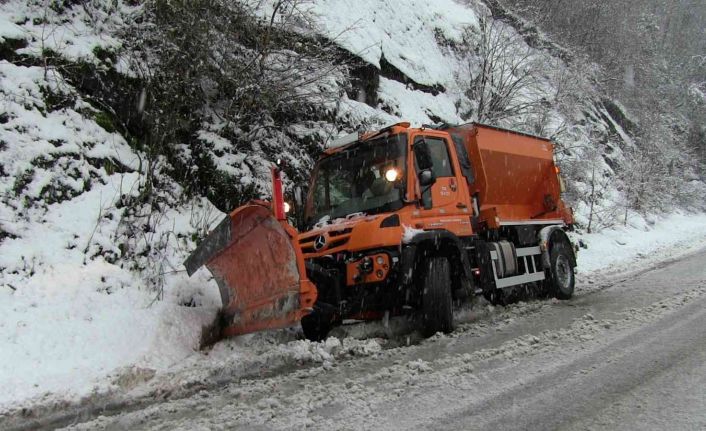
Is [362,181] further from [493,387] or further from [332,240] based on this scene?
[493,387]

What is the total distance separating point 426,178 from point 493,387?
8.69 feet

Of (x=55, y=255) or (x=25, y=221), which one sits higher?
(x=25, y=221)

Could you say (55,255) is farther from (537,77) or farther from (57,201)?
(537,77)

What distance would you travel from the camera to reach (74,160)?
6688mm

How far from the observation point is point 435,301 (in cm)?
564

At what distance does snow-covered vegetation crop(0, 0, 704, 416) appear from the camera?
5.19 meters

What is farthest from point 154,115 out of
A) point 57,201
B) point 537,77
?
point 537,77

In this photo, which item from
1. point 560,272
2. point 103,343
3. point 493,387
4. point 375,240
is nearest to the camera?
point 493,387

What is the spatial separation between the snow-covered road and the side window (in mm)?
2012

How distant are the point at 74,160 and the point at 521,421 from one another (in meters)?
6.26

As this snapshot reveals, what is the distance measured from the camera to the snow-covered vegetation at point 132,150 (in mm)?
5188

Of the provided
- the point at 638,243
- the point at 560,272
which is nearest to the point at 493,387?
the point at 560,272

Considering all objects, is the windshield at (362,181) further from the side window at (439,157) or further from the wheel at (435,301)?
the wheel at (435,301)

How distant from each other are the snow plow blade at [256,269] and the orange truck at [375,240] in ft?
0.04
